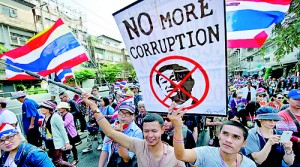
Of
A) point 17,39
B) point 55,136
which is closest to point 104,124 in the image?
point 55,136

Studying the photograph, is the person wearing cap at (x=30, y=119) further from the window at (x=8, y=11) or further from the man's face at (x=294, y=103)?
the window at (x=8, y=11)

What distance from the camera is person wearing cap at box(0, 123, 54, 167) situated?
2111 millimetres

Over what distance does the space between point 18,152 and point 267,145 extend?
9.49 ft

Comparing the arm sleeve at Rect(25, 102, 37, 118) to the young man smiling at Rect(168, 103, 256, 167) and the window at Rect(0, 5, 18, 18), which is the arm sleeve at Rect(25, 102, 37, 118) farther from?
the window at Rect(0, 5, 18, 18)

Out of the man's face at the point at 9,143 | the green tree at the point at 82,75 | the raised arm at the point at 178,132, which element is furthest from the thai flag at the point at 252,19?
the green tree at the point at 82,75

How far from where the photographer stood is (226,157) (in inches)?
70.2

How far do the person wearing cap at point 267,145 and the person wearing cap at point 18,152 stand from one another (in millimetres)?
2495

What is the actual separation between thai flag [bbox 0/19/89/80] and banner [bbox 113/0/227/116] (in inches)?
93.3

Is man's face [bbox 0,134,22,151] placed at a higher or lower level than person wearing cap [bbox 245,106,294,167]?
higher

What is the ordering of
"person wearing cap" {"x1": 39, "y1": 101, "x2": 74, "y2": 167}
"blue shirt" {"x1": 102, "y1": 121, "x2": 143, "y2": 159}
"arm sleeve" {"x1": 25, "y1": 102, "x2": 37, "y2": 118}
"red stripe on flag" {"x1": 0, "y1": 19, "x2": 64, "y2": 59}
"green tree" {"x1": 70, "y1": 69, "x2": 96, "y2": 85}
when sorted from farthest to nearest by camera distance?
"green tree" {"x1": 70, "y1": 69, "x2": 96, "y2": 85}, "arm sleeve" {"x1": 25, "y1": 102, "x2": 37, "y2": 118}, "red stripe on flag" {"x1": 0, "y1": 19, "x2": 64, "y2": 59}, "person wearing cap" {"x1": 39, "y1": 101, "x2": 74, "y2": 167}, "blue shirt" {"x1": 102, "y1": 121, "x2": 143, "y2": 159}

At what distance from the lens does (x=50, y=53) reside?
13.3 feet

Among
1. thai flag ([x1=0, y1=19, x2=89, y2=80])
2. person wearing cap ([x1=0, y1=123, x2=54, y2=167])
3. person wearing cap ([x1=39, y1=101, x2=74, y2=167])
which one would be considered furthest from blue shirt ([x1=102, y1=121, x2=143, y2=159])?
thai flag ([x1=0, y1=19, x2=89, y2=80])

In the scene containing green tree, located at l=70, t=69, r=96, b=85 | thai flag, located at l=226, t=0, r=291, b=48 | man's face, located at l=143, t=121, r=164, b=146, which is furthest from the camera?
green tree, located at l=70, t=69, r=96, b=85

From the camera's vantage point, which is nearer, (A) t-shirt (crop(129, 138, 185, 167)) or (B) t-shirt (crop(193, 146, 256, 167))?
(B) t-shirt (crop(193, 146, 256, 167))
